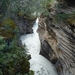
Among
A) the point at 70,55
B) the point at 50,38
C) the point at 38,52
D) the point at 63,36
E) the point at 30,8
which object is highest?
the point at 30,8

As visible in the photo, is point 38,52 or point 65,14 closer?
point 65,14

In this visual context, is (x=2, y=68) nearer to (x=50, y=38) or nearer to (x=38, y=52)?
(x=50, y=38)

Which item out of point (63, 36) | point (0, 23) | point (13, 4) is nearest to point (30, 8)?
point (13, 4)

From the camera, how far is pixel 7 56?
→ 29.4 feet

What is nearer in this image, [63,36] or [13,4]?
[63,36]

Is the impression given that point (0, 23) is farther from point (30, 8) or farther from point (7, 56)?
point (7, 56)

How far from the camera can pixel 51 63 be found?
15.9 m

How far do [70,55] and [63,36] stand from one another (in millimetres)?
1523

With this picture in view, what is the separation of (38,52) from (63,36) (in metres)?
8.17

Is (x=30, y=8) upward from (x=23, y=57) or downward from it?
upward

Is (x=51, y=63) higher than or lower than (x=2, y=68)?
lower

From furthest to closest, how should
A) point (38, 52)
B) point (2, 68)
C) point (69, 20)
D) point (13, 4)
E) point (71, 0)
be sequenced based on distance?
point (38, 52)
point (13, 4)
point (71, 0)
point (69, 20)
point (2, 68)

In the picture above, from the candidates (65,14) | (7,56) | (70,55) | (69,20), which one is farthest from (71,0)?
(7,56)

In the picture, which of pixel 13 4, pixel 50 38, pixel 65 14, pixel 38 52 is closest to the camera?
pixel 65 14
